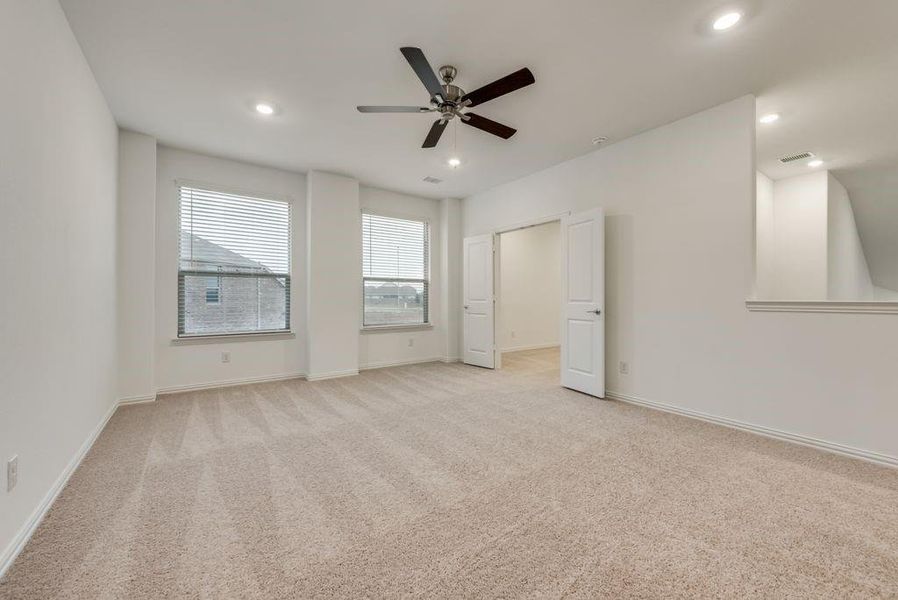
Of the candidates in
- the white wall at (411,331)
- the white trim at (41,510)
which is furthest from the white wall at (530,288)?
the white trim at (41,510)

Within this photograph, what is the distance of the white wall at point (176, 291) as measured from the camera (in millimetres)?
4016

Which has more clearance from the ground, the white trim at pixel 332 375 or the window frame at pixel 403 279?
the window frame at pixel 403 279

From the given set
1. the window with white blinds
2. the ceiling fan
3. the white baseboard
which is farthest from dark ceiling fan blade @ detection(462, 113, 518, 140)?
the white baseboard

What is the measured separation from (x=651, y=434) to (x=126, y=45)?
15.0 ft

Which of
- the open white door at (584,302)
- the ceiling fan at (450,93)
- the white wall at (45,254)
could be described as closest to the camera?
the white wall at (45,254)

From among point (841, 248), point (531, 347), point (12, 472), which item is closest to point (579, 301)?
point (531, 347)

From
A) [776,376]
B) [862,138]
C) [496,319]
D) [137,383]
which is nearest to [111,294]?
[137,383]

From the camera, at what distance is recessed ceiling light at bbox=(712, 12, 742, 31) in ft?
6.89

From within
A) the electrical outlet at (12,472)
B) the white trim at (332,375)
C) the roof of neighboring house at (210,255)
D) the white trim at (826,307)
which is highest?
the roof of neighboring house at (210,255)

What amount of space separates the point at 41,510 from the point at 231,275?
9.89ft

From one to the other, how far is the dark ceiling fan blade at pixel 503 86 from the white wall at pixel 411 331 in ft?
10.6

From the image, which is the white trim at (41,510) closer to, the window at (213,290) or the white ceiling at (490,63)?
the window at (213,290)

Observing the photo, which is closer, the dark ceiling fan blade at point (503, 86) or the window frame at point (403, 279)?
the dark ceiling fan blade at point (503, 86)

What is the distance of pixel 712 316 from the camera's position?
3150mm
